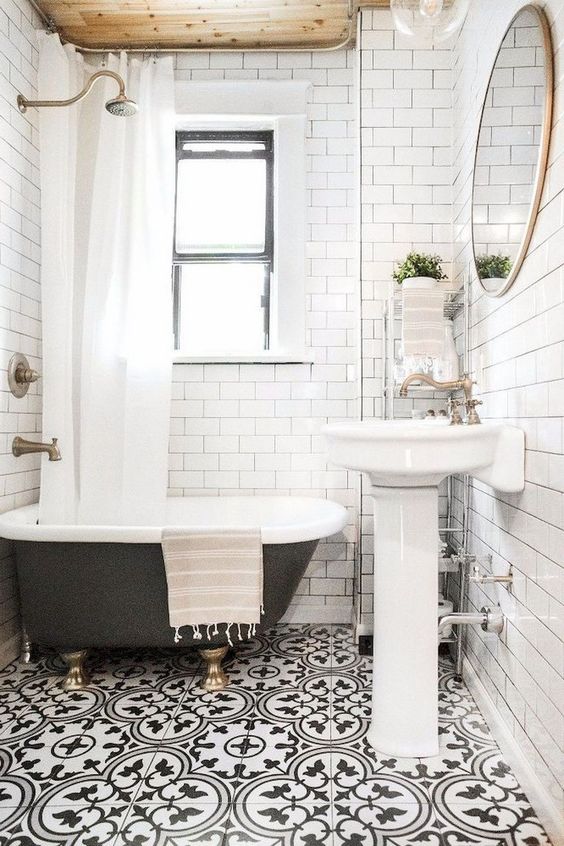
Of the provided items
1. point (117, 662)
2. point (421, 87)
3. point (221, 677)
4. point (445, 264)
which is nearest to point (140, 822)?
point (221, 677)

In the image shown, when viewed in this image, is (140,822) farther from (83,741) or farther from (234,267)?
(234,267)

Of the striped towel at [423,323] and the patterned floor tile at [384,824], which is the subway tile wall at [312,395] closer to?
the striped towel at [423,323]

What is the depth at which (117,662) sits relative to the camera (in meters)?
2.43

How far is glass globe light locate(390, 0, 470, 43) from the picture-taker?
1.69 m

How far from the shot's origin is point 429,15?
170cm

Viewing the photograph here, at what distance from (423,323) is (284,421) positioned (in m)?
0.94

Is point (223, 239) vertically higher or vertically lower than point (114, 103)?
lower

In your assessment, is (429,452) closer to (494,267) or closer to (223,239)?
(494,267)

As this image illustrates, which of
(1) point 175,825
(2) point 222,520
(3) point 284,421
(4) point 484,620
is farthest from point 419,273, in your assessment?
(1) point 175,825

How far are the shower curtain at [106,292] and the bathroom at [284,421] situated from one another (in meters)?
0.01

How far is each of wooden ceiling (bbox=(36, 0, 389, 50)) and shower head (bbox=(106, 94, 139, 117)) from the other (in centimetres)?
75

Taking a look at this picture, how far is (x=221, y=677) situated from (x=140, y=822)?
768 millimetres

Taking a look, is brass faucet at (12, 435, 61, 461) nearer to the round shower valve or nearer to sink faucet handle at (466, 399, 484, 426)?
the round shower valve

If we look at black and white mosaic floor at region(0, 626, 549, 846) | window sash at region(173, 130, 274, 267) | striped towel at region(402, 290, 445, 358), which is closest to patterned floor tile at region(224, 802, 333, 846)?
black and white mosaic floor at region(0, 626, 549, 846)
